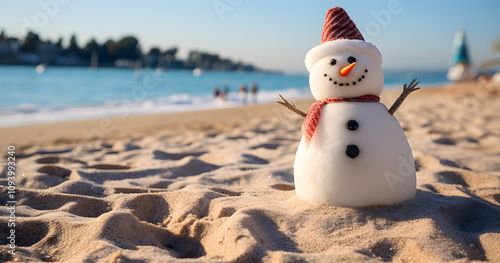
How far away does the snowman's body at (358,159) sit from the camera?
2.22 meters

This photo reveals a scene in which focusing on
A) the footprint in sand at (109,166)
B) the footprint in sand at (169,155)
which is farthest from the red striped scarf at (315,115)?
the footprint in sand at (169,155)

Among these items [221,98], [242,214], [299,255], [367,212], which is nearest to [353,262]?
[299,255]

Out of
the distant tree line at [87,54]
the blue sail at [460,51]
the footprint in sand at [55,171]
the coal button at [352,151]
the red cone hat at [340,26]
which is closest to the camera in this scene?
the coal button at [352,151]

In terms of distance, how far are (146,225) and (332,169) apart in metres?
1.18

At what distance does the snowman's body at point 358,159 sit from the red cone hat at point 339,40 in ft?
1.10

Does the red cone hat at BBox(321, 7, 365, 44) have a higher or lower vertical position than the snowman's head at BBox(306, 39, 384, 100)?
higher

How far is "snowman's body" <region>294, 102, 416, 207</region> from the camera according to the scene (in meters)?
2.22

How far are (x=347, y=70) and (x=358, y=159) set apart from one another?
0.55m

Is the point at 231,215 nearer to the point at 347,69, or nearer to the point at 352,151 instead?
the point at 352,151

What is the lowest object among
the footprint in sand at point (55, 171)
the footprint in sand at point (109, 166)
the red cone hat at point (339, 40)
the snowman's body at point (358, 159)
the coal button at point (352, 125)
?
the footprint in sand at point (109, 166)

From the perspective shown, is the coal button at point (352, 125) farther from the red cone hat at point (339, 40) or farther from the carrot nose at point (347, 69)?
the red cone hat at point (339, 40)

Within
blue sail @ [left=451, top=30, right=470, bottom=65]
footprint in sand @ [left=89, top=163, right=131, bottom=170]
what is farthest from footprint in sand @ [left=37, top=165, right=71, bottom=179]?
blue sail @ [left=451, top=30, right=470, bottom=65]

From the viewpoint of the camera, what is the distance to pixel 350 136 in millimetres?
2240

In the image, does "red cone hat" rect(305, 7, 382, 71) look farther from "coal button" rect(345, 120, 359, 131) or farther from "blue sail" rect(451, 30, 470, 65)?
"blue sail" rect(451, 30, 470, 65)
